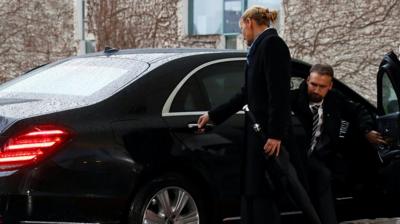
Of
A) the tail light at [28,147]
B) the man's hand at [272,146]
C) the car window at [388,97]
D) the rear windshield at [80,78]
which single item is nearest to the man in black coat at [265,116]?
the man's hand at [272,146]

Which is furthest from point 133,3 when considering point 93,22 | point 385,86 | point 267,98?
point 267,98

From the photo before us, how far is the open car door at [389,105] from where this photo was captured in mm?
5930

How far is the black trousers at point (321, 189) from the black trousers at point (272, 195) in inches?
17.1

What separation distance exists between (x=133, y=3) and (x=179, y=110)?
14686 millimetres

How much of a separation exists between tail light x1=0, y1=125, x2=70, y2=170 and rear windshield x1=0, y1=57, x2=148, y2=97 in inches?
20.5

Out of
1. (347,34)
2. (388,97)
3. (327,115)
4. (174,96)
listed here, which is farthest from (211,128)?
(347,34)

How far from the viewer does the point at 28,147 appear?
4.58m

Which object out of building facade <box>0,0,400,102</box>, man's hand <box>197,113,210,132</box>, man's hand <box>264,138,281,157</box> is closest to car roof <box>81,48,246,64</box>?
man's hand <box>197,113,210,132</box>

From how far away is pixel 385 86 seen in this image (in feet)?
20.6

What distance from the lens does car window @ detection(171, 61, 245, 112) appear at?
212 inches

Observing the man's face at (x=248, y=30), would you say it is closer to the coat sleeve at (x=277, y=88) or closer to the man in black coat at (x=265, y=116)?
the man in black coat at (x=265, y=116)

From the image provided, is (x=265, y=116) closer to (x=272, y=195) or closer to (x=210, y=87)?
(x=272, y=195)

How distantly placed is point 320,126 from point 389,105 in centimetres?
104

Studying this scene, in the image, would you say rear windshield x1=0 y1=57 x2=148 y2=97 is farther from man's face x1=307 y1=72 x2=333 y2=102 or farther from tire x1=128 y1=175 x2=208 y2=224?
man's face x1=307 y1=72 x2=333 y2=102
